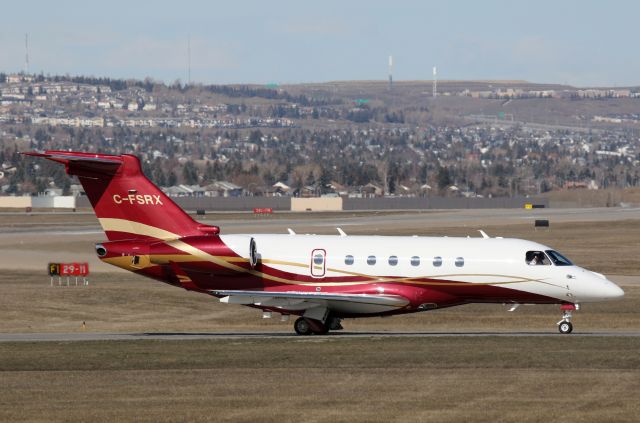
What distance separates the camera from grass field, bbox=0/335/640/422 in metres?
24.7

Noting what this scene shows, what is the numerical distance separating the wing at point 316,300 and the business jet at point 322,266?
0.03 meters

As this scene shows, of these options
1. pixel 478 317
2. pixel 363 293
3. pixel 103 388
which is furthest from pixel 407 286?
pixel 103 388

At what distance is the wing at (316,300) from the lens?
38750 millimetres

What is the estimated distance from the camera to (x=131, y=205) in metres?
40.3

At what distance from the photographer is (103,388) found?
2777cm

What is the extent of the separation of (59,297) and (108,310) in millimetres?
2963

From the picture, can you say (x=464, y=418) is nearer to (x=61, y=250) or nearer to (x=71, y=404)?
(x=71, y=404)

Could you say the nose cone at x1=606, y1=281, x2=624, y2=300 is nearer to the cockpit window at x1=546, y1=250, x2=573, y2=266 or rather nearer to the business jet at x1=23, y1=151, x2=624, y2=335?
the business jet at x1=23, y1=151, x2=624, y2=335

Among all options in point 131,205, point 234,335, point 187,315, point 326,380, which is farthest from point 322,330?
point 187,315

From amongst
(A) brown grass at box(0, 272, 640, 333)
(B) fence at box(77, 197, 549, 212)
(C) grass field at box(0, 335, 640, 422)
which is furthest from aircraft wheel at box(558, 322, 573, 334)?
(B) fence at box(77, 197, 549, 212)

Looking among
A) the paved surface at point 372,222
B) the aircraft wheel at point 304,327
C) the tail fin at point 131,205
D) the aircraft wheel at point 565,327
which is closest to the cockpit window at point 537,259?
the aircraft wheel at point 565,327

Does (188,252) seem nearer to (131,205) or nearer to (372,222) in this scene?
(131,205)

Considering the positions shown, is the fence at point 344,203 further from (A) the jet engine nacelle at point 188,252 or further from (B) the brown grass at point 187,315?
(A) the jet engine nacelle at point 188,252

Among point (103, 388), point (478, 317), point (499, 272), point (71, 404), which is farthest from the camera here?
point (478, 317)
